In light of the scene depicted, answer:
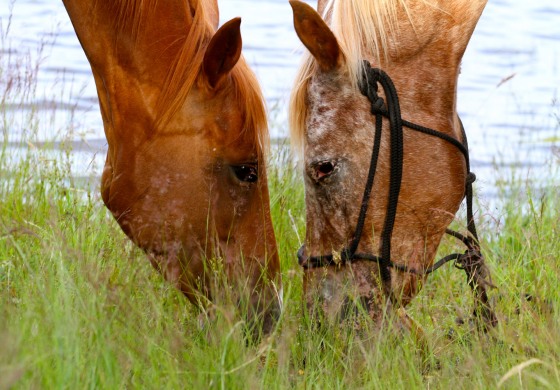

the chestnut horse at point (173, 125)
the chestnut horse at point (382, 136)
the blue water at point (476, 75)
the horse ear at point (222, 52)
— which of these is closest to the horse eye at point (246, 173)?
the chestnut horse at point (173, 125)

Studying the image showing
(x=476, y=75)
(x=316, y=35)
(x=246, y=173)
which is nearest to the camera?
(x=316, y=35)

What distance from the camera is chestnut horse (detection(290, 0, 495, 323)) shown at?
137 inches

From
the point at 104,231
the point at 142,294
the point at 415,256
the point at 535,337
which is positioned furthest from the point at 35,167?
the point at 535,337

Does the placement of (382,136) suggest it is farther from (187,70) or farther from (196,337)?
(196,337)

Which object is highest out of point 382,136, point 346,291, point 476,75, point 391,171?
point 382,136

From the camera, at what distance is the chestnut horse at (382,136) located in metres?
3.47

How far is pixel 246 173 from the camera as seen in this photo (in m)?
3.66

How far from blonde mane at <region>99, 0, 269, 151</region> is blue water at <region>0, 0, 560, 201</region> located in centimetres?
245

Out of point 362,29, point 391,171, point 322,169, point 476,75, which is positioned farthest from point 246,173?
point 476,75

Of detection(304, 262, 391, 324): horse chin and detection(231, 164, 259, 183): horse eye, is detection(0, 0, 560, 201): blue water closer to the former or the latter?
detection(231, 164, 259, 183): horse eye

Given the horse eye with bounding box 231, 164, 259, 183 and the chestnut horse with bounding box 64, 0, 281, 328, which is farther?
the horse eye with bounding box 231, 164, 259, 183

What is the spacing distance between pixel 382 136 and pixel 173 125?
29.3 inches

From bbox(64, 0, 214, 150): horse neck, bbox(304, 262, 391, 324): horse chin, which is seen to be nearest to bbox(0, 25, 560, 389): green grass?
bbox(304, 262, 391, 324): horse chin

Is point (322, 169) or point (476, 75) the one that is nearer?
point (322, 169)
